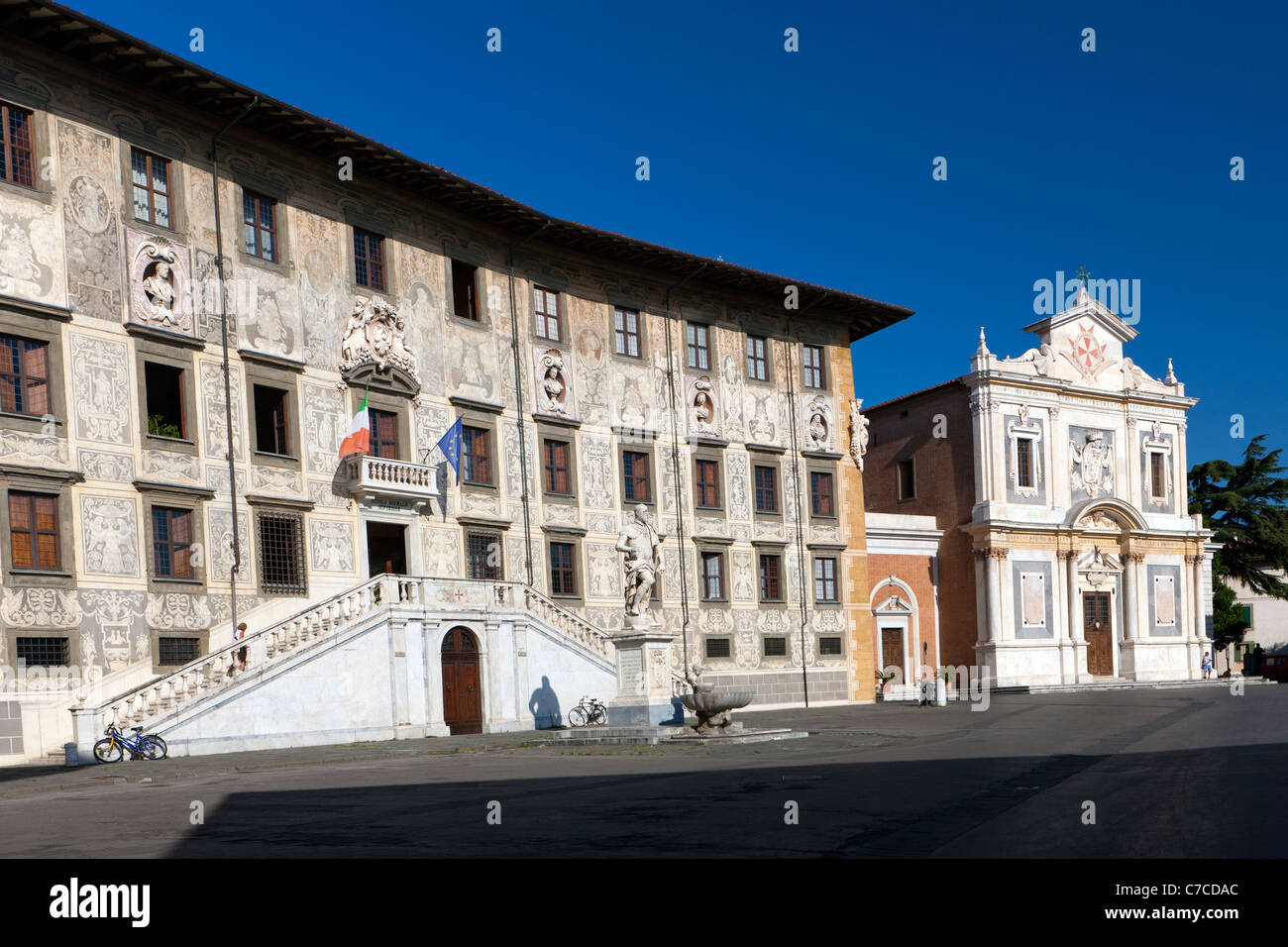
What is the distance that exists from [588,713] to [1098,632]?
3107 centimetres

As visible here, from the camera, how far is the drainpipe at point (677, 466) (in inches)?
1441

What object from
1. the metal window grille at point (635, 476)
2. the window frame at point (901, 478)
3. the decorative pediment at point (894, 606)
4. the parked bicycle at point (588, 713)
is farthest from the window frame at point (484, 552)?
the window frame at point (901, 478)

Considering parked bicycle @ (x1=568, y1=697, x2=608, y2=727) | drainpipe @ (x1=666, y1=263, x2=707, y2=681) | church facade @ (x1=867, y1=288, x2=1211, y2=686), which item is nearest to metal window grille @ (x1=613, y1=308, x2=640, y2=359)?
drainpipe @ (x1=666, y1=263, x2=707, y2=681)

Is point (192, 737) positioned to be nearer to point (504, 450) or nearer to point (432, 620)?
point (432, 620)

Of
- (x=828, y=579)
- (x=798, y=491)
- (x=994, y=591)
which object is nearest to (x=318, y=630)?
(x=798, y=491)

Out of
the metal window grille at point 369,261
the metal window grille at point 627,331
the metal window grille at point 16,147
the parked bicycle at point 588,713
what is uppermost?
the metal window grille at point 16,147

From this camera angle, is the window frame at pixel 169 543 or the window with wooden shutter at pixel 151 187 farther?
the window with wooden shutter at pixel 151 187

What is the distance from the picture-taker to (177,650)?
2545 cm

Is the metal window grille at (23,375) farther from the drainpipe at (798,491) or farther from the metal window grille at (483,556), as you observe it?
the drainpipe at (798,491)

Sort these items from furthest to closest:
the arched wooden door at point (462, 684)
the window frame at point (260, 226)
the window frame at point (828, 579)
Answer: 1. the window frame at point (828, 579)
2. the arched wooden door at point (462, 684)
3. the window frame at point (260, 226)

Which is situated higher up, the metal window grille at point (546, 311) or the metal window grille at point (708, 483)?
the metal window grille at point (546, 311)

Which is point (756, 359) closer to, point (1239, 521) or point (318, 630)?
point (318, 630)

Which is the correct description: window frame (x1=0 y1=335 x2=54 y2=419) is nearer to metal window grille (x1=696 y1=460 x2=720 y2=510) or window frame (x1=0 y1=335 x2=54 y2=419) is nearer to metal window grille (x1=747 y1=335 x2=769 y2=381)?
metal window grille (x1=696 y1=460 x2=720 y2=510)

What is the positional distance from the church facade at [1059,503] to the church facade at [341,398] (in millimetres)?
10167
